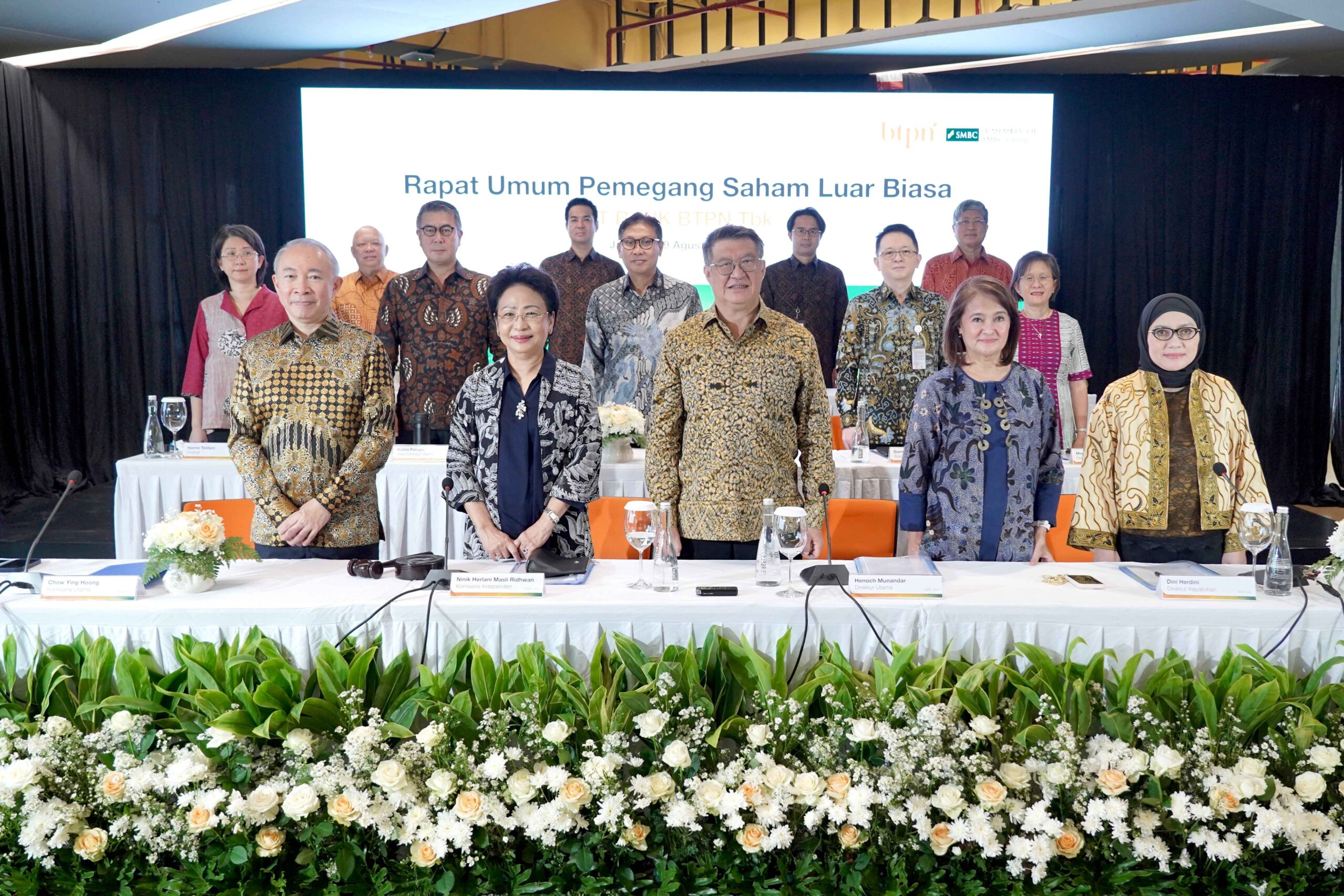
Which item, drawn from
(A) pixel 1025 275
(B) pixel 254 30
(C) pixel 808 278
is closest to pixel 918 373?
(A) pixel 1025 275

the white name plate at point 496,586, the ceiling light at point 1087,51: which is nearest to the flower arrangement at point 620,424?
the white name plate at point 496,586

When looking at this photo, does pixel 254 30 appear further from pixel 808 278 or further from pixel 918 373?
pixel 918 373

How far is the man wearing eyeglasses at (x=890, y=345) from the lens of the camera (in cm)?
428

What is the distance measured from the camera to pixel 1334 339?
7.29 metres

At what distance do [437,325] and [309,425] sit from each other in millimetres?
1869

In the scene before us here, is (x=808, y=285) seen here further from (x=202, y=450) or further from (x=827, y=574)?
Answer: (x=827, y=574)

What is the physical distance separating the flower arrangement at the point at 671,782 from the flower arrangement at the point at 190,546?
0.69 feet

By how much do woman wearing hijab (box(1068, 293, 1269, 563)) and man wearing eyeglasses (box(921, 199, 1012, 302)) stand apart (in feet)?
11.0

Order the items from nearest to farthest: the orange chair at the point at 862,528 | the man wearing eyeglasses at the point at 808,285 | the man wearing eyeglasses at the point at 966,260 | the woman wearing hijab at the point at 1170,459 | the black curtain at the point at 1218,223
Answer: the woman wearing hijab at the point at 1170,459 → the orange chair at the point at 862,528 → the man wearing eyeglasses at the point at 808,285 → the man wearing eyeglasses at the point at 966,260 → the black curtain at the point at 1218,223

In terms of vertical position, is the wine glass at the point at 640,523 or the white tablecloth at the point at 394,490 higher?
the wine glass at the point at 640,523

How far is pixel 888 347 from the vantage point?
428cm

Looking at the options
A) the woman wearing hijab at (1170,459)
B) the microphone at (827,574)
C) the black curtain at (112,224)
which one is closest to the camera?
the microphone at (827,574)

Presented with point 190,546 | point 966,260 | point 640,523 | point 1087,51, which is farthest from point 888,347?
point 1087,51

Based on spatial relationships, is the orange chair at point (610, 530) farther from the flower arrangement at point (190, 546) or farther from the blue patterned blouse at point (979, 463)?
the flower arrangement at point (190, 546)
